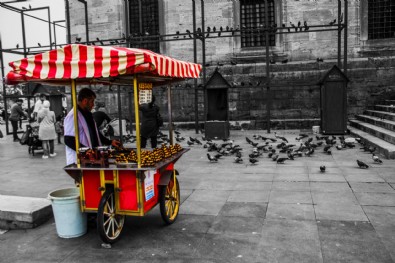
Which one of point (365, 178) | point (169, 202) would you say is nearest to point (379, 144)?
point (365, 178)

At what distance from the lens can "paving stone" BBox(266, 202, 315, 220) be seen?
211 inches

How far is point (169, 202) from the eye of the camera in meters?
5.33

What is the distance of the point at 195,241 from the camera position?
4609 millimetres

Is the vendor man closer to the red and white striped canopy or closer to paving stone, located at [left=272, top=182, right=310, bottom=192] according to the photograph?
the red and white striped canopy

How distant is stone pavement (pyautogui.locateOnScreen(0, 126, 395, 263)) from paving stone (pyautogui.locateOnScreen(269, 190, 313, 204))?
0.02m

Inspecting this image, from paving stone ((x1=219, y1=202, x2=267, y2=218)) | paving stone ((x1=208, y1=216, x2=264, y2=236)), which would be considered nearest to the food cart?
paving stone ((x1=208, y1=216, x2=264, y2=236))

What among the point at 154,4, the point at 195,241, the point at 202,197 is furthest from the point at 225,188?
the point at 154,4

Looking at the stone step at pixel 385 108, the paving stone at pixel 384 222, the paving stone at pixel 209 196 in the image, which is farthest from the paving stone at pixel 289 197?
the stone step at pixel 385 108

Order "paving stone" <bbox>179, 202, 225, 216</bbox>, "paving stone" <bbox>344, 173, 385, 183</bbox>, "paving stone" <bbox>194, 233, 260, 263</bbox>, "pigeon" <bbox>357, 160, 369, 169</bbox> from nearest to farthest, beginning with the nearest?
"paving stone" <bbox>194, 233, 260, 263</bbox> < "paving stone" <bbox>179, 202, 225, 216</bbox> < "paving stone" <bbox>344, 173, 385, 183</bbox> < "pigeon" <bbox>357, 160, 369, 169</bbox>

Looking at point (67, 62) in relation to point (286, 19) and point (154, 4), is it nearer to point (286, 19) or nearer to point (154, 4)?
point (286, 19)

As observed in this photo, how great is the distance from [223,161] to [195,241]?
5.23 metres

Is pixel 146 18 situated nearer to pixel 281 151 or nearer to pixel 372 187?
pixel 281 151

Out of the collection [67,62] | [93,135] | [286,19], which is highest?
[286,19]

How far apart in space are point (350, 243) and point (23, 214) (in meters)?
4.35
